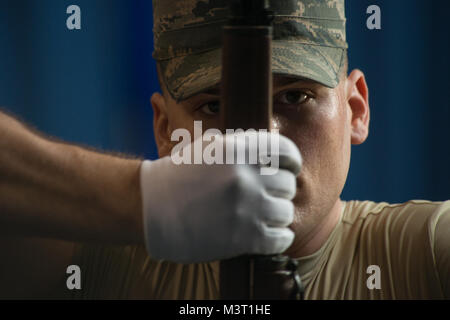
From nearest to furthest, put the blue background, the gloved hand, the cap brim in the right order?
the gloved hand → the cap brim → the blue background

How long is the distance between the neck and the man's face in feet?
0.08

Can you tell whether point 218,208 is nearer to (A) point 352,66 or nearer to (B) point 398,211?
(B) point 398,211

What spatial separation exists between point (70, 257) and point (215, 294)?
243 millimetres

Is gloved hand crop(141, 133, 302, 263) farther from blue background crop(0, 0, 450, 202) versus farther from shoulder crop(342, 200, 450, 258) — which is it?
blue background crop(0, 0, 450, 202)

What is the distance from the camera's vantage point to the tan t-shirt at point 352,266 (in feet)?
3.02

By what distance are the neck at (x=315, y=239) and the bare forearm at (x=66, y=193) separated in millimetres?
393

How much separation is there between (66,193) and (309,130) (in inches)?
16.1

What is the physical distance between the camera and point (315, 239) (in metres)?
1.00

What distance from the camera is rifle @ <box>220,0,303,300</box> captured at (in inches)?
23.9

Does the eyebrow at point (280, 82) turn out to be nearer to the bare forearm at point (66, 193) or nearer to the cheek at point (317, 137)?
the cheek at point (317, 137)

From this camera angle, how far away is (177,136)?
999 millimetres

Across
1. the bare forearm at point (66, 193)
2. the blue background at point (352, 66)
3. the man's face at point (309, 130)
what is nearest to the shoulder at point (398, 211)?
the man's face at point (309, 130)

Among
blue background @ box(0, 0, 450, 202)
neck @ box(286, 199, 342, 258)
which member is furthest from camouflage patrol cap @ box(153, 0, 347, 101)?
blue background @ box(0, 0, 450, 202)

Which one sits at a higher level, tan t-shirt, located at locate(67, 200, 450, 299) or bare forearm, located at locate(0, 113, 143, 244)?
bare forearm, located at locate(0, 113, 143, 244)
